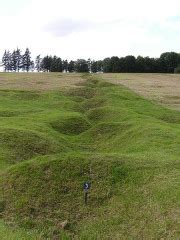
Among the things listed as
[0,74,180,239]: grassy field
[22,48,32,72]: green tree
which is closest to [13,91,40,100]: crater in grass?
[0,74,180,239]: grassy field

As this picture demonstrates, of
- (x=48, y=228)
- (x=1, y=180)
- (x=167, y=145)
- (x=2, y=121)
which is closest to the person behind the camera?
(x=48, y=228)

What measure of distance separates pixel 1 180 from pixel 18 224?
4292 mm

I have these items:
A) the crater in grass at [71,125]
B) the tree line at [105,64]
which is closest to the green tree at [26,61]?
the tree line at [105,64]

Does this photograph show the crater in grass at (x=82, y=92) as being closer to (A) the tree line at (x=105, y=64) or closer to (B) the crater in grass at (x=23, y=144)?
(B) the crater in grass at (x=23, y=144)

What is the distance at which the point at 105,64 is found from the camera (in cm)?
13712

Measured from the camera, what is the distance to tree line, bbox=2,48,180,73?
13025cm

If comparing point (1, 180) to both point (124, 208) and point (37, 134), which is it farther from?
point (37, 134)

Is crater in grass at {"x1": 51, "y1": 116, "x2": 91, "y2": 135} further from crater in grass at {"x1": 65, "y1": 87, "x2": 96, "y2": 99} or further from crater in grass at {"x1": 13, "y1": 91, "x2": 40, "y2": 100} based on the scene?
crater in grass at {"x1": 65, "y1": 87, "x2": 96, "y2": 99}

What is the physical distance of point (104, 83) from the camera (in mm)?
75562

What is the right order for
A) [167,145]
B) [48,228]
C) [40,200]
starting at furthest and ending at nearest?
1. [167,145]
2. [40,200]
3. [48,228]

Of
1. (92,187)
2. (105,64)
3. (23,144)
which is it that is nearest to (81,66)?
(105,64)

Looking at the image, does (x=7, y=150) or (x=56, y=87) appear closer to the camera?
(x=7, y=150)

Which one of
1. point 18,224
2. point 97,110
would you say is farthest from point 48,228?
point 97,110

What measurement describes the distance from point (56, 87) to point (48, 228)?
179 feet
